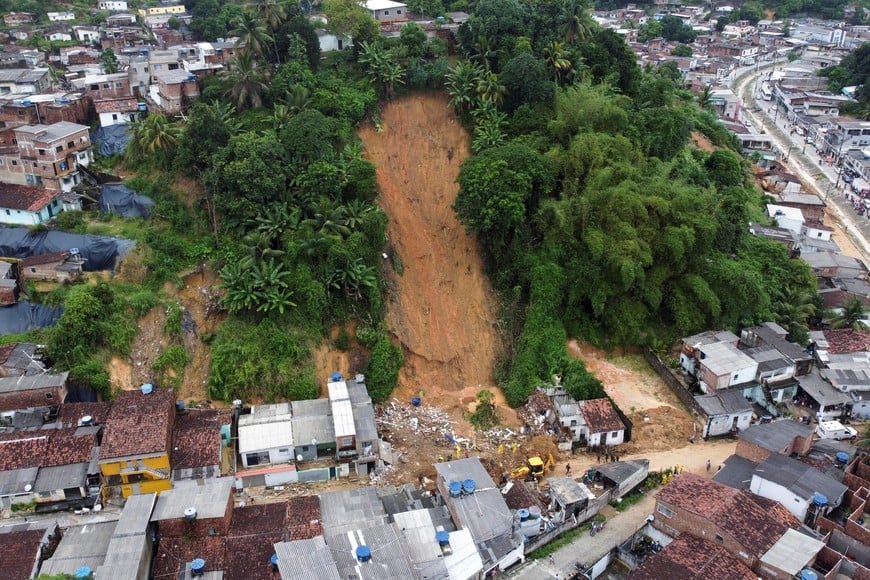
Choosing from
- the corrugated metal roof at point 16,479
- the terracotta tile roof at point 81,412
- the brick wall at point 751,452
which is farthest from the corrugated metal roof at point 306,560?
the brick wall at point 751,452

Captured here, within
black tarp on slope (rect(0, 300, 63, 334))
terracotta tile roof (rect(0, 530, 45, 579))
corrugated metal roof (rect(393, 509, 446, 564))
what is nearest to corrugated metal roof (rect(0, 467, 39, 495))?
terracotta tile roof (rect(0, 530, 45, 579))

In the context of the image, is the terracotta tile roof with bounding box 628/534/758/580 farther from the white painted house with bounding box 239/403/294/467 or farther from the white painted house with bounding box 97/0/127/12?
the white painted house with bounding box 97/0/127/12

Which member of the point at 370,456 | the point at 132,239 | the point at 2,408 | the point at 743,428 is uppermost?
the point at 132,239

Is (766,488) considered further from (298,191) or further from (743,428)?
(298,191)

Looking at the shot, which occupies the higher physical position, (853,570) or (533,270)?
(533,270)

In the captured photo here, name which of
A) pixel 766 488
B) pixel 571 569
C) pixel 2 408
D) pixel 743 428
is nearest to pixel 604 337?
pixel 743 428

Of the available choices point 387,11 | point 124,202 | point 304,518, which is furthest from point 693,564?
point 387,11

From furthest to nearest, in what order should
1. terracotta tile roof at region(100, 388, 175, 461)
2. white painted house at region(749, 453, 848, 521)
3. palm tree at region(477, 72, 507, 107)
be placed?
palm tree at region(477, 72, 507, 107)
terracotta tile roof at region(100, 388, 175, 461)
white painted house at region(749, 453, 848, 521)

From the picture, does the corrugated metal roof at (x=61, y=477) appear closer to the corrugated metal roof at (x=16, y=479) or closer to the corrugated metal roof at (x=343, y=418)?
the corrugated metal roof at (x=16, y=479)

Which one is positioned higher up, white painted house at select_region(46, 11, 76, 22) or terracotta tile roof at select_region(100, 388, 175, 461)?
white painted house at select_region(46, 11, 76, 22)
